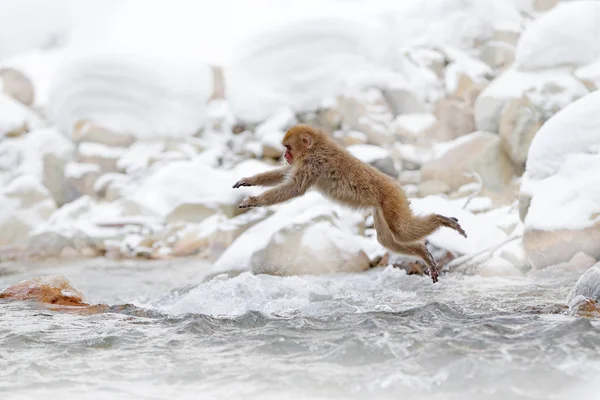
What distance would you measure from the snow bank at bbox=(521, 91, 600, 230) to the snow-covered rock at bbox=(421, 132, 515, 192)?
451 cm

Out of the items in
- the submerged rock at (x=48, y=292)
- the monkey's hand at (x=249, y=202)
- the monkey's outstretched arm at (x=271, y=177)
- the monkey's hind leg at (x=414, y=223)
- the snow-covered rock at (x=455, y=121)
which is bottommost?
the submerged rock at (x=48, y=292)

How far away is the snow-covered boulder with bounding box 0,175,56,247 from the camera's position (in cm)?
1423

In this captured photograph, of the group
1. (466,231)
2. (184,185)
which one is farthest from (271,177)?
(184,185)

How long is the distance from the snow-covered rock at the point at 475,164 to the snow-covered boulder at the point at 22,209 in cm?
889

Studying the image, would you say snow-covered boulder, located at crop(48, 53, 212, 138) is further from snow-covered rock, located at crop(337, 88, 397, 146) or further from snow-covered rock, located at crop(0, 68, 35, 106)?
snow-covered rock, located at crop(0, 68, 35, 106)

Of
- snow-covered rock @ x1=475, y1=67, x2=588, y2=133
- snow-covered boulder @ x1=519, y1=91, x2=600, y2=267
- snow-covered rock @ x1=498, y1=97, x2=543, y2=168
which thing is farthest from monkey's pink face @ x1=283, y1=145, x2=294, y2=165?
snow-covered rock @ x1=475, y1=67, x2=588, y2=133

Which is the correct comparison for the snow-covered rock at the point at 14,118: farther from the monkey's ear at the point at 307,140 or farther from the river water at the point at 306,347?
the monkey's ear at the point at 307,140

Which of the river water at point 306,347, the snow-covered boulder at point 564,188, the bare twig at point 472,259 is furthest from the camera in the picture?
the bare twig at point 472,259

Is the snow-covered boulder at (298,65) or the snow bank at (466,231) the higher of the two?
the snow-covered boulder at (298,65)

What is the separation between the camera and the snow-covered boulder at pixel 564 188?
→ 5824 millimetres

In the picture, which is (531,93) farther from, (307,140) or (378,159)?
(307,140)

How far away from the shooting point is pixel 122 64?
55.5 ft

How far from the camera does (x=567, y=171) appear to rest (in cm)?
630

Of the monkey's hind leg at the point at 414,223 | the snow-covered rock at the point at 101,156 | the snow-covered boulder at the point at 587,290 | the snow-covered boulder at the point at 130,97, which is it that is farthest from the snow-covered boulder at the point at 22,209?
the snow-covered boulder at the point at 587,290
